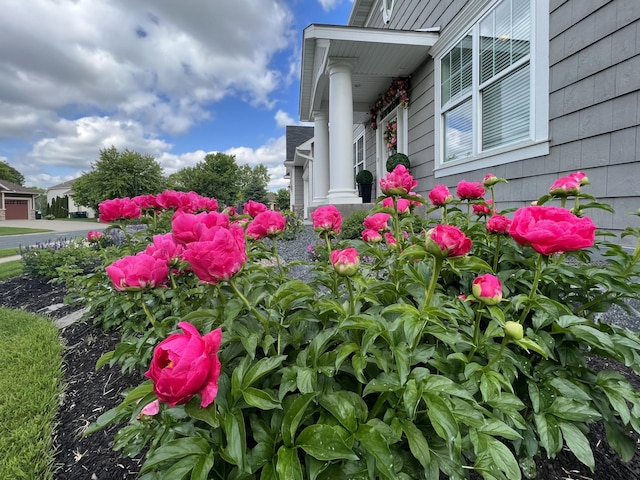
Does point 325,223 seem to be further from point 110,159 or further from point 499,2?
A: point 110,159

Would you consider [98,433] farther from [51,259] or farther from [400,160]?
[400,160]

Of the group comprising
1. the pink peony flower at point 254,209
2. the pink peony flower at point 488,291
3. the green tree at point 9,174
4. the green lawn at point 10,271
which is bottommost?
the green lawn at point 10,271

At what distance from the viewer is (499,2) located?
11.6 feet

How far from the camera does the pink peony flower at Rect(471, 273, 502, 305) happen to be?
0.84 metres

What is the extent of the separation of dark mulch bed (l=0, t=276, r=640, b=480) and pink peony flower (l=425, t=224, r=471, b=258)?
3.17 ft

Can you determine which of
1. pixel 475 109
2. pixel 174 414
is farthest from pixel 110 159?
pixel 174 414

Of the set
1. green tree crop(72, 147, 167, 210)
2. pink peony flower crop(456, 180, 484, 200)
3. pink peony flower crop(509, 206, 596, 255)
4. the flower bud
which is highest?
green tree crop(72, 147, 167, 210)

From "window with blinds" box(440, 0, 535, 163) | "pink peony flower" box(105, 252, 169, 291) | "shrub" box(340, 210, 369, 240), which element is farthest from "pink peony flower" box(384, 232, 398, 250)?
"shrub" box(340, 210, 369, 240)

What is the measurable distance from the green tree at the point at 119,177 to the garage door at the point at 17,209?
24.5 ft

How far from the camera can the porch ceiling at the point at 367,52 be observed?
15.7ft

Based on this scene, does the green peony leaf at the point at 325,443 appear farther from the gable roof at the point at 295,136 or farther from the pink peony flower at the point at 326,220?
the gable roof at the point at 295,136

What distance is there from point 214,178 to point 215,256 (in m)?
40.2

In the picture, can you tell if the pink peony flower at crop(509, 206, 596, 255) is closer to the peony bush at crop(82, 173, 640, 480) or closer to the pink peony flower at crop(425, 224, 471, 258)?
the peony bush at crop(82, 173, 640, 480)

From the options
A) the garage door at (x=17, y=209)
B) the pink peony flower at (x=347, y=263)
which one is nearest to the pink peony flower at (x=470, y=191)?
the pink peony flower at (x=347, y=263)
